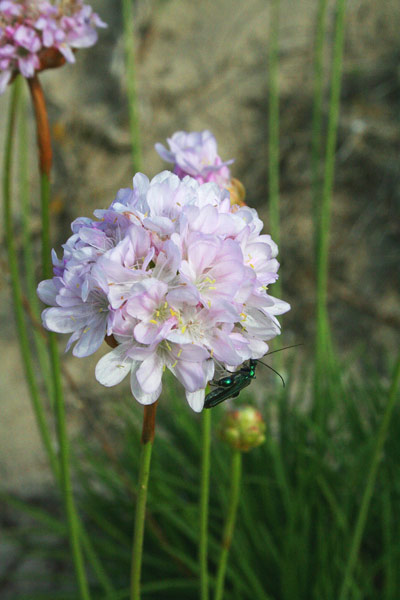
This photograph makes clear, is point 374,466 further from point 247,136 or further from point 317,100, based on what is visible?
point 247,136

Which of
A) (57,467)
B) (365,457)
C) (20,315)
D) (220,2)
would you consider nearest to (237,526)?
(365,457)

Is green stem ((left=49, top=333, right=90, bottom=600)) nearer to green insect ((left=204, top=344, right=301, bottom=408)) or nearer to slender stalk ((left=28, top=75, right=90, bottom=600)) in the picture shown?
slender stalk ((left=28, top=75, right=90, bottom=600))

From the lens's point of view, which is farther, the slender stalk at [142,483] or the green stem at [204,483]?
the green stem at [204,483]

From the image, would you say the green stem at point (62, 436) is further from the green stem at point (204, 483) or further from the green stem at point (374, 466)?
the green stem at point (374, 466)

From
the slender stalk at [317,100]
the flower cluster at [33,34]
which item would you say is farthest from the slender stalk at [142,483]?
the slender stalk at [317,100]

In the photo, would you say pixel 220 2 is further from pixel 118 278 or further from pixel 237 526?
pixel 118 278

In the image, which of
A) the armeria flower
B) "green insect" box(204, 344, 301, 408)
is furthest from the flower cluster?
"green insect" box(204, 344, 301, 408)
